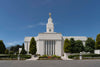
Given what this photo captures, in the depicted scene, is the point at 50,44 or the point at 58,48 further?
the point at 50,44

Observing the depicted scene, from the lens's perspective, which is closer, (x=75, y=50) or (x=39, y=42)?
(x=75, y=50)

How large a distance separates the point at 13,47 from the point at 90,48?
220 feet

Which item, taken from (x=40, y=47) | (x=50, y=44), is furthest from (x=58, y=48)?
(x=40, y=47)

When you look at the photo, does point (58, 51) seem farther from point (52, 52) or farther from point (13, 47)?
point (13, 47)

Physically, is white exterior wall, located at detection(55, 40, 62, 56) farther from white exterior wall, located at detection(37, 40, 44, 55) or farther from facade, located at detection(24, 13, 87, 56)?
white exterior wall, located at detection(37, 40, 44, 55)

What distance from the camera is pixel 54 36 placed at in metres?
49.5

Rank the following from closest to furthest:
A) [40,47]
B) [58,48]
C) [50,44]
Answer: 1. [40,47]
2. [58,48]
3. [50,44]

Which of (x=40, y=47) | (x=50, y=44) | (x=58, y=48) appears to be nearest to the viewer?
(x=40, y=47)

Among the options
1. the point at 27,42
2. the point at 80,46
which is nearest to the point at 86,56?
the point at 80,46

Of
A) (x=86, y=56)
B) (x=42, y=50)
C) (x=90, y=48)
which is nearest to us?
(x=86, y=56)

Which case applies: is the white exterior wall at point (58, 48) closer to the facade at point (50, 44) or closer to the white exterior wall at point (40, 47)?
the facade at point (50, 44)

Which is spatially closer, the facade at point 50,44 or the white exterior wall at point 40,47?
the white exterior wall at point 40,47

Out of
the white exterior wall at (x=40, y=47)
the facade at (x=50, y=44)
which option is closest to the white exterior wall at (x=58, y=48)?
the facade at (x=50, y=44)

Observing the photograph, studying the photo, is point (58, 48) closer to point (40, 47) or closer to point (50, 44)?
point (50, 44)
